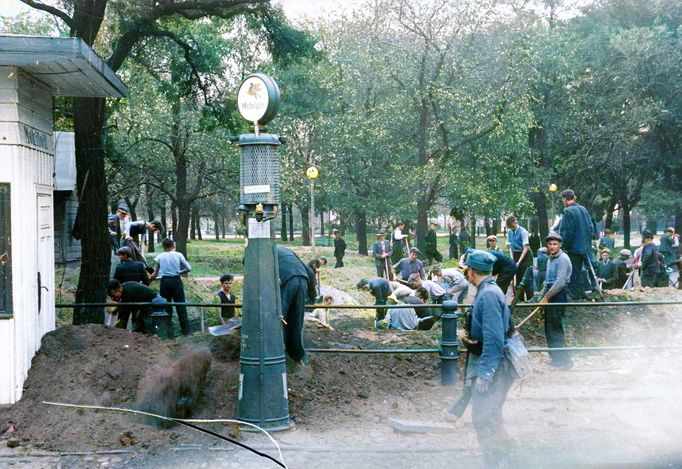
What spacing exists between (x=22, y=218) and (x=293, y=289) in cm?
273

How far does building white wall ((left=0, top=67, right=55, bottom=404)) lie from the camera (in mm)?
7250

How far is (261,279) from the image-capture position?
7.30 m

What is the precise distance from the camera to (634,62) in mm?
35562

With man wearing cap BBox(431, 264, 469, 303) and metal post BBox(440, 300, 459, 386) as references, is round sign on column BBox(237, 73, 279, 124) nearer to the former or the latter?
metal post BBox(440, 300, 459, 386)

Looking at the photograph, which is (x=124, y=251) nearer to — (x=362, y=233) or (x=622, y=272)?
(x=622, y=272)

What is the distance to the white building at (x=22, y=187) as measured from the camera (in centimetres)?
692

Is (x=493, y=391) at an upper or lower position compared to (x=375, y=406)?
upper

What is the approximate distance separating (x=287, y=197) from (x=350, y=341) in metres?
28.4

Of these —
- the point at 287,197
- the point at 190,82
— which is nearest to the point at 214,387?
the point at 190,82

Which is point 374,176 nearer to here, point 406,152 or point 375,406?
point 406,152

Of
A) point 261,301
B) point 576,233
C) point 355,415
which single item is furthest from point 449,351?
point 576,233

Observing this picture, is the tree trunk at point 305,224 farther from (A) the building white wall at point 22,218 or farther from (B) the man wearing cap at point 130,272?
(A) the building white wall at point 22,218

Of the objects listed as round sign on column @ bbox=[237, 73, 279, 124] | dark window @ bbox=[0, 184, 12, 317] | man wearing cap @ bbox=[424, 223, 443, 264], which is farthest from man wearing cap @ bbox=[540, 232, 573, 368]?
man wearing cap @ bbox=[424, 223, 443, 264]

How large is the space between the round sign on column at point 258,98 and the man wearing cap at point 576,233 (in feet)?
16.8
